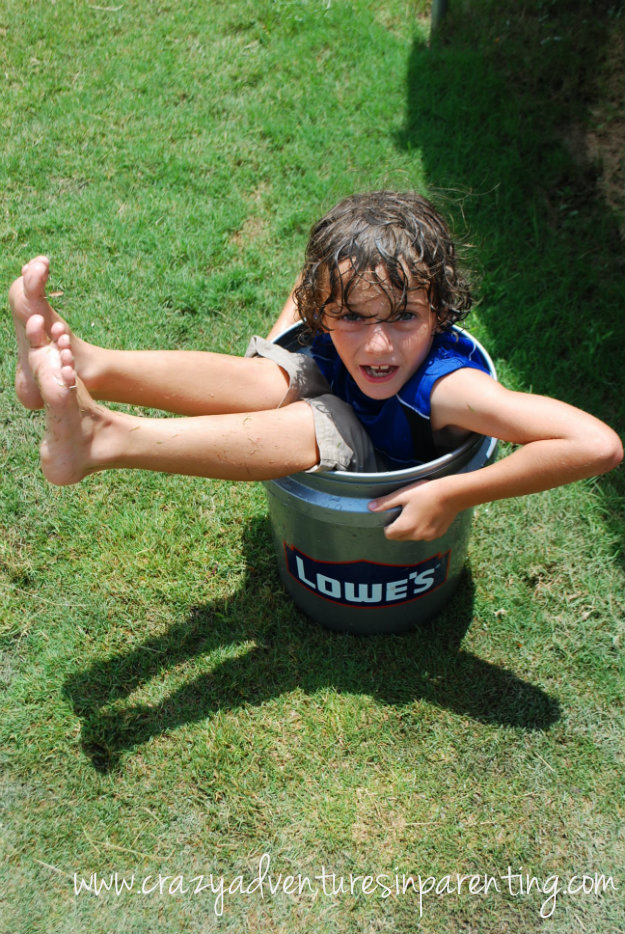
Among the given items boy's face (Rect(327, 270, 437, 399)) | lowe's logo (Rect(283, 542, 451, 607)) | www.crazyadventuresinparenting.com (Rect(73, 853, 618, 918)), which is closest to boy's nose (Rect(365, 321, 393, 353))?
boy's face (Rect(327, 270, 437, 399))

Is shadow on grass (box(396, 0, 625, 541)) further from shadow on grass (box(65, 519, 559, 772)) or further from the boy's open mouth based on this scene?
the boy's open mouth

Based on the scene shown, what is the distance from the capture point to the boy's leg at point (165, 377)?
2.09 metres

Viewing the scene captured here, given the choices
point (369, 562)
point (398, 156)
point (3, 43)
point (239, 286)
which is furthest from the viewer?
point (3, 43)

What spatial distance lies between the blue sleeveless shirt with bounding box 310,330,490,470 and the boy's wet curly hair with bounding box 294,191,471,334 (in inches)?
4.3

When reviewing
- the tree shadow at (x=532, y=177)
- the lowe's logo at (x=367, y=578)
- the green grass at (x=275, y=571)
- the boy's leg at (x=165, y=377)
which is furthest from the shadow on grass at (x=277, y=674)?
the tree shadow at (x=532, y=177)

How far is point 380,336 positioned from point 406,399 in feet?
0.67

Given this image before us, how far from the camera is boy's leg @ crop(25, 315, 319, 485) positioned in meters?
1.83

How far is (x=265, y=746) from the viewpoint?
90.4 inches

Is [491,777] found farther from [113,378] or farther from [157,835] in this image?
[113,378]

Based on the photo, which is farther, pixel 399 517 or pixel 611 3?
pixel 611 3

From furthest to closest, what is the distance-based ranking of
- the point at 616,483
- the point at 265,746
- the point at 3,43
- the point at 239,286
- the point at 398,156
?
the point at 3,43 → the point at 398,156 → the point at 239,286 → the point at 616,483 → the point at 265,746

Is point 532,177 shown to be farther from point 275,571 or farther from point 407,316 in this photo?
point 275,571

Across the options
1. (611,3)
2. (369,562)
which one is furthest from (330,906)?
(611,3)

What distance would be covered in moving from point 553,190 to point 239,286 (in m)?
1.51
